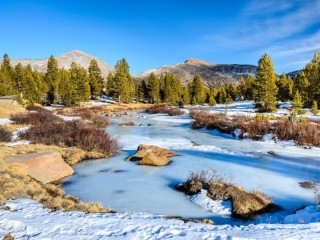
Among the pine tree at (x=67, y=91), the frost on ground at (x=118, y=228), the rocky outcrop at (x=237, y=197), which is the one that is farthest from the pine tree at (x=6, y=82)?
the frost on ground at (x=118, y=228)

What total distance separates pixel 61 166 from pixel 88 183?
6.59 feet

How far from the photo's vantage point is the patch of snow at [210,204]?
8.80 meters

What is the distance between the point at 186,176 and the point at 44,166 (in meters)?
6.00

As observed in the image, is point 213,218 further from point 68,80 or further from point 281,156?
point 68,80

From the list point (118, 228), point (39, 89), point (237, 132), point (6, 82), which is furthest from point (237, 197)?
point (6, 82)

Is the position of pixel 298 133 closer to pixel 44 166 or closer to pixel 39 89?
pixel 44 166

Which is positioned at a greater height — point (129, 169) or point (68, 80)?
point (68, 80)

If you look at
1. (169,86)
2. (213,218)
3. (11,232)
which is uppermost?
(169,86)

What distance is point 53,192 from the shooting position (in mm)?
10023

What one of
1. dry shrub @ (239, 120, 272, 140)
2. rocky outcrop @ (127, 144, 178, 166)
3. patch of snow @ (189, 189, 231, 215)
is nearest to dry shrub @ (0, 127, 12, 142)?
rocky outcrop @ (127, 144, 178, 166)

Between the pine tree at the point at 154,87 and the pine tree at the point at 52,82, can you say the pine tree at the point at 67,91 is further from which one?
the pine tree at the point at 154,87

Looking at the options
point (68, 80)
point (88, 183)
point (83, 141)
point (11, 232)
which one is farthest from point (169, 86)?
point (11, 232)

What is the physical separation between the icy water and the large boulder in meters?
0.61

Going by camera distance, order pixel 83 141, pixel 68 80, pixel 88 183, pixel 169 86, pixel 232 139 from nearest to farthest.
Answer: pixel 88 183, pixel 83 141, pixel 232 139, pixel 68 80, pixel 169 86
